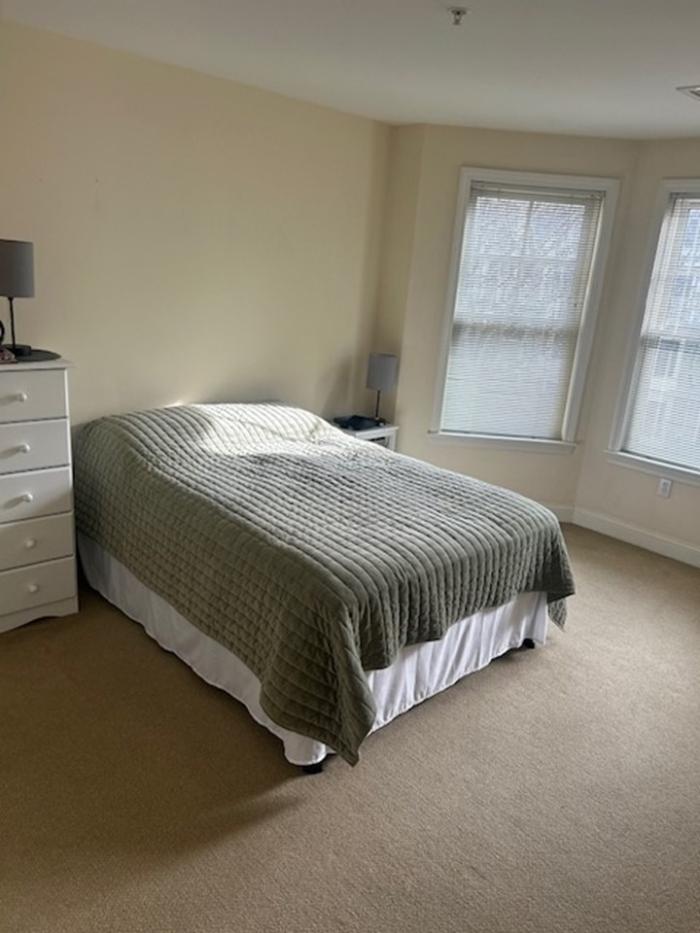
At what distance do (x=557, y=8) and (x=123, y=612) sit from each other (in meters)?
2.67

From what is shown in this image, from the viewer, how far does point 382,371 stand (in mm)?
4027

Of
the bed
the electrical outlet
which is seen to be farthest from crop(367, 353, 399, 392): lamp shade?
the electrical outlet

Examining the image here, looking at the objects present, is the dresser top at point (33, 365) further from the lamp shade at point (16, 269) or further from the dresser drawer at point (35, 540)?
the dresser drawer at point (35, 540)

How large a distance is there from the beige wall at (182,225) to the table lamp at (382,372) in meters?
0.22

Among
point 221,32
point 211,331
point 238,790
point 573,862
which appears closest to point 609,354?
point 211,331

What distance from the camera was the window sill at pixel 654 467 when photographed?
3.92 m

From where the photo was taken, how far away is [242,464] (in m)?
2.93

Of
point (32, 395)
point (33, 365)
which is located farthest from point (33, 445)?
point (33, 365)

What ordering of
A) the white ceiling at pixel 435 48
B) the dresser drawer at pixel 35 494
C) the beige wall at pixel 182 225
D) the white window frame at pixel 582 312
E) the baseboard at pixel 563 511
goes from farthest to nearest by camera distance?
the baseboard at pixel 563 511 < the white window frame at pixel 582 312 < the beige wall at pixel 182 225 < the dresser drawer at pixel 35 494 < the white ceiling at pixel 435 48

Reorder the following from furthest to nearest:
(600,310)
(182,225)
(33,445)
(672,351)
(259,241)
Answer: (600,310), (672,351), (259,241), (182,225), (33,445)

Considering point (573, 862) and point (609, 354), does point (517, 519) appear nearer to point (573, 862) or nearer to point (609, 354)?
point (573, 862)

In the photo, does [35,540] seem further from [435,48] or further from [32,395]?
[435,48]

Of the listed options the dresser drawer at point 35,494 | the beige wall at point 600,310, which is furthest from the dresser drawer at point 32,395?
the beige wall at point 600,310

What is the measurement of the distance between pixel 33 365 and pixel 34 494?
49 cm
